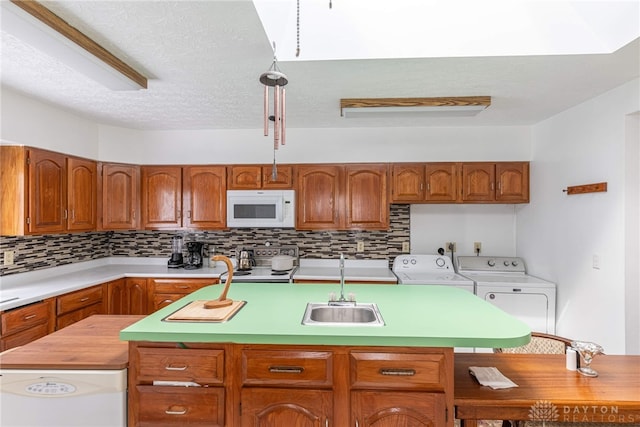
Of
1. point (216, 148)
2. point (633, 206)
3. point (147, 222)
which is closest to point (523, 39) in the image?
point (633, 206)

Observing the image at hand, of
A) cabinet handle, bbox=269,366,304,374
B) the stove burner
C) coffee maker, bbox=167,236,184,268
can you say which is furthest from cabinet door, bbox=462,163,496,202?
coffee maker, bbox=167,236,184,268

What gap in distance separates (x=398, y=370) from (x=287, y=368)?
464 mm

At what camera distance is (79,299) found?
278 centimetres

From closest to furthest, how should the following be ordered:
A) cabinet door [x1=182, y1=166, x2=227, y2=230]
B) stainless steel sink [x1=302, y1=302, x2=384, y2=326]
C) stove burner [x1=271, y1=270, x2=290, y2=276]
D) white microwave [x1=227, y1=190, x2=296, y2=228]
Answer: stainless steel sink [x1=302, y1=302, x2=384, y2=326], stove burner [x1=271, y1=270, x2=290, y2=276], white microwave [x1=227, y1=190, x2=296, y2=228], cabinet door [x1=182, y1=166, x2=227, y2=230]

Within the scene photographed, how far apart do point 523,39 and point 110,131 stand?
12.2ft

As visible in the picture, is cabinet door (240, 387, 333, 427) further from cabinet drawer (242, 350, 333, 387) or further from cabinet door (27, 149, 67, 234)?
cabinet door (27, 149, 67, 234)

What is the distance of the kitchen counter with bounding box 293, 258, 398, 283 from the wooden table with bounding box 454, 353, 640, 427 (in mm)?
1663

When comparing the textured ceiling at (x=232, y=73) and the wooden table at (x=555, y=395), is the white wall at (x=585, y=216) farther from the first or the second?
the wooden table at (x=555, y=395)

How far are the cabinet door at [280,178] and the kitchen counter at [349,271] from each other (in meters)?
0.87

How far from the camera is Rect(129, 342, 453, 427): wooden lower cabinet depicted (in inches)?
53.4

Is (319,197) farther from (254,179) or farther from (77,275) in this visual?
(77,275)

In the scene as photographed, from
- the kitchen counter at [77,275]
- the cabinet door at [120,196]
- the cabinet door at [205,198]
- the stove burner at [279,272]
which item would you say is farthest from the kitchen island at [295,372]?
the cabinet door at [120,196]

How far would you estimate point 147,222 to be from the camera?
356cm

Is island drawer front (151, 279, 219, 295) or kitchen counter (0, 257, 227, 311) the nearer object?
kitchen counter (0, 257, 227, 311)
